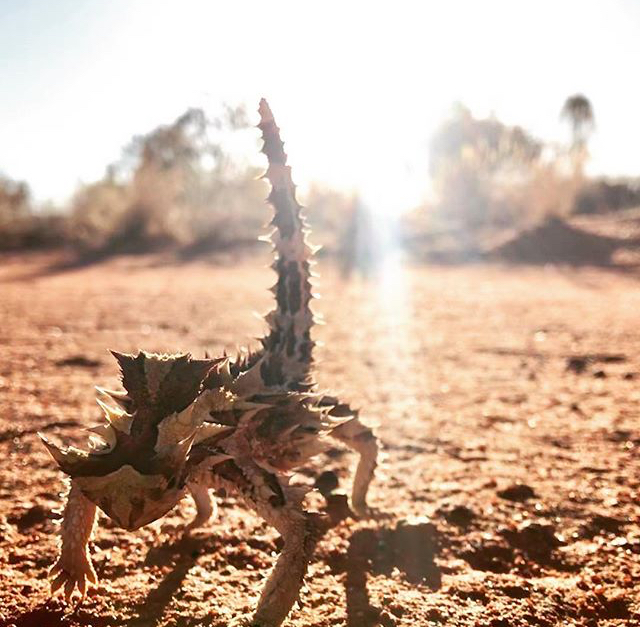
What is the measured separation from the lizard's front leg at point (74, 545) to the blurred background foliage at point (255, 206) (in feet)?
35.8

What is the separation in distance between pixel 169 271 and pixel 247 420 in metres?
11.4

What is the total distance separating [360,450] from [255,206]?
69.7 ft

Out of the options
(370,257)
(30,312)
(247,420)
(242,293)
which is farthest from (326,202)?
(247,420)

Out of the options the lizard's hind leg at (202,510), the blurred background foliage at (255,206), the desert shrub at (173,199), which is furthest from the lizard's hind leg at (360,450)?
the desert shrub at (173,199)

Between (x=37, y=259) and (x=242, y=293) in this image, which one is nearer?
(x=242, y=293)

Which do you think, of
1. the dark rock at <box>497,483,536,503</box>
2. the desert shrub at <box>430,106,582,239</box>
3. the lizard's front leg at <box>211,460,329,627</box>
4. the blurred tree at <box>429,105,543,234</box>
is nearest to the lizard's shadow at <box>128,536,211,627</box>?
the lizard's front leg at <box>211,460,329,627</box>

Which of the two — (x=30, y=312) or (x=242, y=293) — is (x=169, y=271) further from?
(x=30, y=312)

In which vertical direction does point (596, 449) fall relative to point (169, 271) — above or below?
below

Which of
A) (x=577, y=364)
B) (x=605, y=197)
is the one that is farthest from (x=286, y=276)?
(x=605, y=197)

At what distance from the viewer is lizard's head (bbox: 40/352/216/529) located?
153 cm

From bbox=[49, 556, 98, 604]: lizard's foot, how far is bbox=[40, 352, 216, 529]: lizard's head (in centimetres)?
36

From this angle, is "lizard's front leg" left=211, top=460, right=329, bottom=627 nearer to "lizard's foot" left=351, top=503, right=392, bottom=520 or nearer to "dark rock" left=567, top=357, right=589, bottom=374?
"lizard's foot" left=351, top=503, right=392, bottom=520

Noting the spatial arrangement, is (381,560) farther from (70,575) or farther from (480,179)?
(480,179)

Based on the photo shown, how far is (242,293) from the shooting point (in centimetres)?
980
